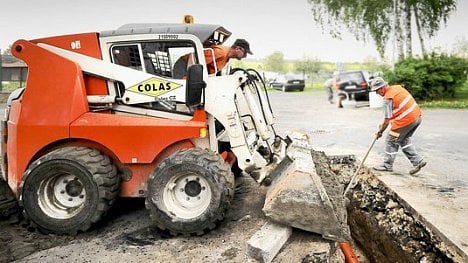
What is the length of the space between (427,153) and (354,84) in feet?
44.8

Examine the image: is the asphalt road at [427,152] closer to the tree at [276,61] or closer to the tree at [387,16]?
the tree at [387,16]

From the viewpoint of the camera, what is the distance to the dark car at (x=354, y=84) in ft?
72.2

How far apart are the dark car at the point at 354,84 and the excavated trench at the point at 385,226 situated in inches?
597

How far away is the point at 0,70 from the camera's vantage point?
18969 mm

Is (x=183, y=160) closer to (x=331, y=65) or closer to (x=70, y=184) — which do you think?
(x=70, y=184)

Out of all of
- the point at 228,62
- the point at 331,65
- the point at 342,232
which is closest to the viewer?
the point at 342,232

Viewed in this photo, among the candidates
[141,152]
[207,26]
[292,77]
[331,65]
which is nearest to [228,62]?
[207,26]

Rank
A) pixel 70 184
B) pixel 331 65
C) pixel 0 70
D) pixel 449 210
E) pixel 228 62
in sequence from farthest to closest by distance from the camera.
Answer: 1. pixel 331 65
2. pixel 0 70
3. pixel 228 62
4. pixel 449 210
5. pixel 70 184

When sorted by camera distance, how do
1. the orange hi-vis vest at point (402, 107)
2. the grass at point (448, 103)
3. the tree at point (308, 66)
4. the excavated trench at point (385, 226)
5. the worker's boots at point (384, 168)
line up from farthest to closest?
1. the tree at point (308, 66)
2. the grass at point (448, 103)
3. the worker's boots at point (384, 168)
4. the orange hi-vis vest at point (402, 107)
5. the excavated trench at point (385, 226)

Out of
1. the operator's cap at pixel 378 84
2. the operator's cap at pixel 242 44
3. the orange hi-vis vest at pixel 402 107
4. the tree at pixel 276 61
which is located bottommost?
the orange hi-vis vest at pixel 402 107

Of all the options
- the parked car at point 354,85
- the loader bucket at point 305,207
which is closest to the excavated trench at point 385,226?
the loader bucket at point 305,207

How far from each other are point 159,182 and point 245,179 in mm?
2358

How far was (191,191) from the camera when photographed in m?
4.73

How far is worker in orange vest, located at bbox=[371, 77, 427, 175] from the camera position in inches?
278
